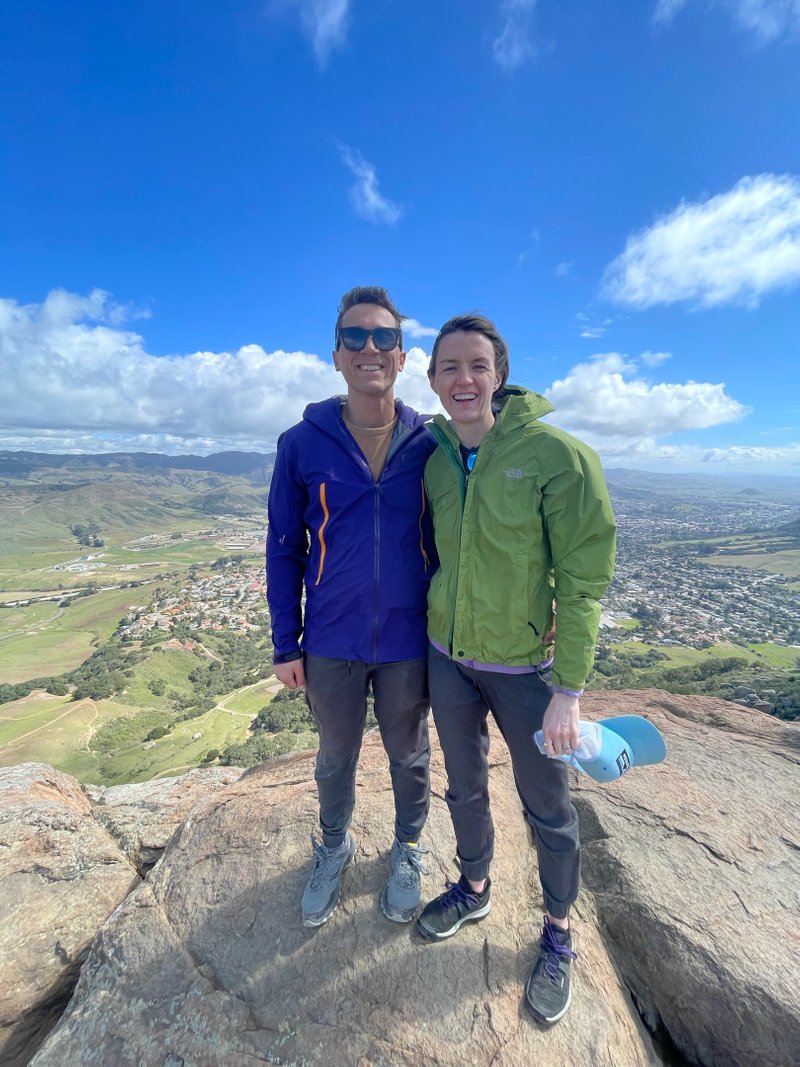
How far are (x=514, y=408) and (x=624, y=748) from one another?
2370 mm

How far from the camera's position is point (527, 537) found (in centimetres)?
278

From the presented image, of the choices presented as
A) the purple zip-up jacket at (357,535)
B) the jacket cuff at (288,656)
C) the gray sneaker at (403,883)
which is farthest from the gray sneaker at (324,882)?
the purple zip-up jacket at (357,535)

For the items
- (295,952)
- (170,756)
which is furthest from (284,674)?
(170,756)

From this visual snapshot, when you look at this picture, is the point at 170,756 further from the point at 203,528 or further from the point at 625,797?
the point at 203,528

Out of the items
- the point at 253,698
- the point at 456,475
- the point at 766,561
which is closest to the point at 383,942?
the point at 456,475

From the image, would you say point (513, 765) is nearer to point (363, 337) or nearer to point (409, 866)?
point (409, 866)

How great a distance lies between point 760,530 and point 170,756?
16997cm

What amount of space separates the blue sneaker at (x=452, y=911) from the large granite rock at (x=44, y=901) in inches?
116

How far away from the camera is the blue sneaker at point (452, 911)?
132 inches

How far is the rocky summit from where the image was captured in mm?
2891

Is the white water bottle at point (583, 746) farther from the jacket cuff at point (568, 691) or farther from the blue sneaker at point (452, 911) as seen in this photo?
the blue sneaker at point (452, 911)

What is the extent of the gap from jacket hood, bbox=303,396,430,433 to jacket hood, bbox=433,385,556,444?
1.18 feet

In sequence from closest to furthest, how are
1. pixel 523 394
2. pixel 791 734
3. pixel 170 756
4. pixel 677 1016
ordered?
pixel 523 394
pixel 677 1016
pixel 791 734
pixel 170 756

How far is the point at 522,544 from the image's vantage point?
2.80m
